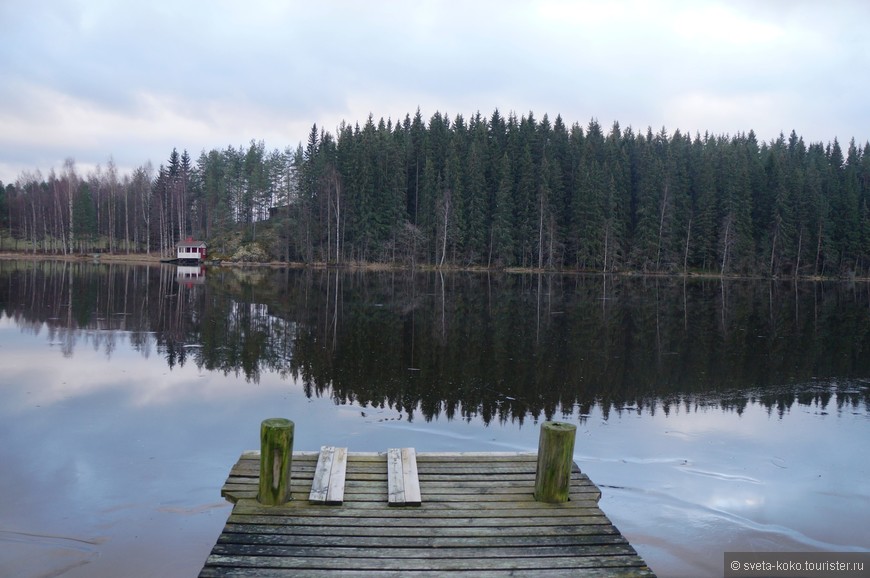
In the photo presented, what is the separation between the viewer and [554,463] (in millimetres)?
6949

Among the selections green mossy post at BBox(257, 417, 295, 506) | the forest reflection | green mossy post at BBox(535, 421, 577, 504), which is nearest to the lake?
the forest reflection

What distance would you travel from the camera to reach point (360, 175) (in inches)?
3593

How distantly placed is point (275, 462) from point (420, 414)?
6.26 m

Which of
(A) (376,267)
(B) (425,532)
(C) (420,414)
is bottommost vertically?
(C) (420,414)

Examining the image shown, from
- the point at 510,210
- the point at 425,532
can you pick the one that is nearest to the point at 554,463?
the point at 425,532

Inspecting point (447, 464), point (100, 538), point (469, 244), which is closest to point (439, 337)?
point (447, 464)

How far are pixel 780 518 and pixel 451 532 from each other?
515cm

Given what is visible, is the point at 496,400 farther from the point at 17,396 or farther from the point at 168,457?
the point at 17,396

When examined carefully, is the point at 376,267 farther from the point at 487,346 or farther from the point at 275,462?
the point at 275,462

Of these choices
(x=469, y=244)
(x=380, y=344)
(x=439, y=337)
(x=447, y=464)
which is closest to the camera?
(x=447, y=464)

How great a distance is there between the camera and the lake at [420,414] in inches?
303

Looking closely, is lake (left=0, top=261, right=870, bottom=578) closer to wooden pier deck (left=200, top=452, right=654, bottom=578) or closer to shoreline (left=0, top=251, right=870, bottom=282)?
wooden pier deck (left=200, top=452, right=654, bottom=578)

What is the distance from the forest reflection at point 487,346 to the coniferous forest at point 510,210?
47878mm

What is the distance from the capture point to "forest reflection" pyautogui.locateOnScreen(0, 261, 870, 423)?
1459 cm
